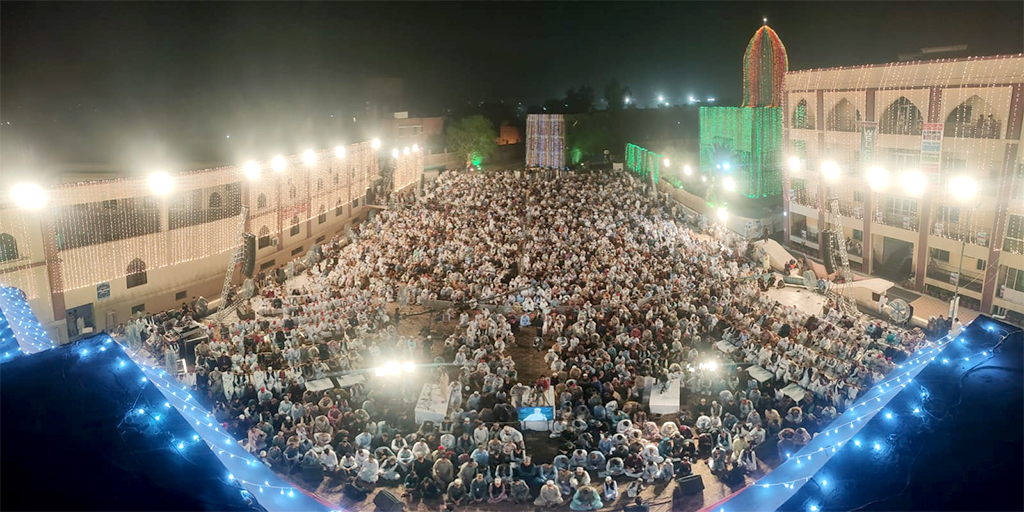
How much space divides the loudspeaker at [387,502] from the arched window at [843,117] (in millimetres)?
20782

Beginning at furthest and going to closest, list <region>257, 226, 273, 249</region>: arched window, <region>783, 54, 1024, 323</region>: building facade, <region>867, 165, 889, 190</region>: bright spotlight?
<region>257, 226, 273, 249</region>: arched window, <region>867, 165, 889, 190</region>: bright spotlight, <region>783, 54, 1024, 323</region>: building facade

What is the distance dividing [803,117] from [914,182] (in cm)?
589

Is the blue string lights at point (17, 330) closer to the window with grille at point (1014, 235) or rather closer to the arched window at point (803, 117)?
the window with grille at point (1014, 235)

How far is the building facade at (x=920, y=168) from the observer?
1755cm

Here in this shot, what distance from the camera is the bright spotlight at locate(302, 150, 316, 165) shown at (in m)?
24.7

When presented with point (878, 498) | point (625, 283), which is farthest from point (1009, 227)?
point (878, 498)

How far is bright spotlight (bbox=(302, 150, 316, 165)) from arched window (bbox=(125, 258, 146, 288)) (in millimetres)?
8068

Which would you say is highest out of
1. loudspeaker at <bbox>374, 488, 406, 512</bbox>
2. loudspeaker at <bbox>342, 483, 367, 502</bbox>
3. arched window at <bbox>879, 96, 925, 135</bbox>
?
arched window at <bbox>879, 96, 925, 135</bbox>

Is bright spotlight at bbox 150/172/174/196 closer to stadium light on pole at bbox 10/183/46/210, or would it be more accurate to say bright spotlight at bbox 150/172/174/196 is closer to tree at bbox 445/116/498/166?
stadium light on pole at bbox 10/183/46/210

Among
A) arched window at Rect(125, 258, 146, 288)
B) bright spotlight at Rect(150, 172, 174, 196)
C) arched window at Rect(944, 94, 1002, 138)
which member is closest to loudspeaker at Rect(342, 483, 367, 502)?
arched window at Rect(125, 258, 146, 288)

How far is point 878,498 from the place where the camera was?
405 centimetres

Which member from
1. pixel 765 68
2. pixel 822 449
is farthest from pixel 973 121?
pixel 822 449

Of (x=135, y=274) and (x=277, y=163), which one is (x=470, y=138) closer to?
(x=277, y=163)

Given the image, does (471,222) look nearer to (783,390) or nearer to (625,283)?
(625,283)
